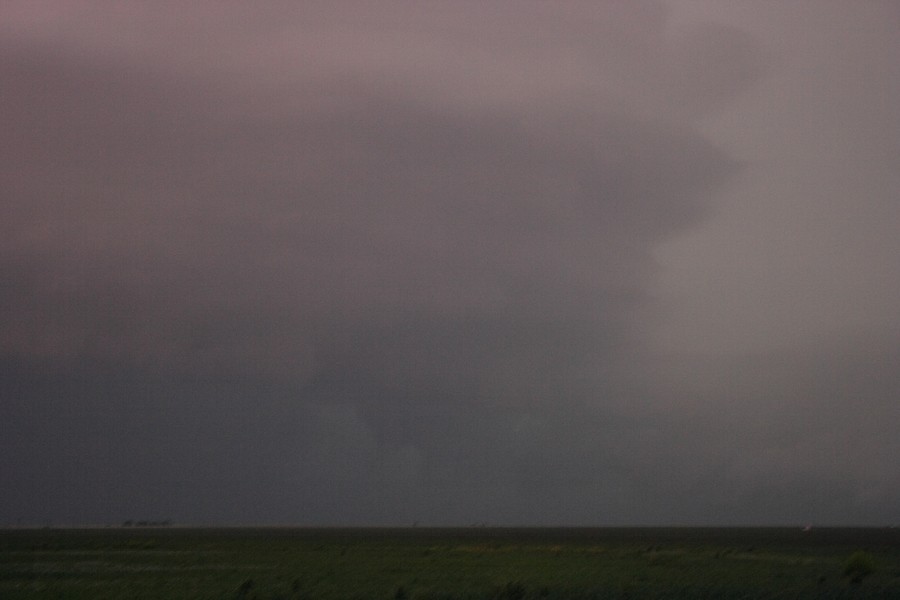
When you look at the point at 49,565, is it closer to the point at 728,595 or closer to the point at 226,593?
the point at 226,593

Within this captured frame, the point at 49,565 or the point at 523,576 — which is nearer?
the point at 523,576

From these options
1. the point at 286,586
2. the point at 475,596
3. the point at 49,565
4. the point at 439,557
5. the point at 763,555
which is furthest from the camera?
the point at 763,555

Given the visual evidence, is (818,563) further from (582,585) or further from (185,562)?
(185,562)

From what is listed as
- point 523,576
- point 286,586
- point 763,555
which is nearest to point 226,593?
point 286,586

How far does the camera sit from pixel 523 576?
62125 mm

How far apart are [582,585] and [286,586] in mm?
17568

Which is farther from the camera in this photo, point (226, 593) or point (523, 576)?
point (523, 576)

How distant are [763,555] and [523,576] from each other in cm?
3797

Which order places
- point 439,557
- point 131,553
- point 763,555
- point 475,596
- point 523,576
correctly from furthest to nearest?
Result: point 131,553 → point 763,555 → point 439,557 → point 523,576 → point 475,596

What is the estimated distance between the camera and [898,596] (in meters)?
49.7

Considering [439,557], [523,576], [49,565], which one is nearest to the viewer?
[523,576]

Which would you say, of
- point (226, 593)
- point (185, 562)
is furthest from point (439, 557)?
point (226, 593)

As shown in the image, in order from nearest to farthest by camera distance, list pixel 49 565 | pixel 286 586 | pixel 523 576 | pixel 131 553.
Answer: pixel 286 586, pixel 523 576, pixel 49 565, pixel 131 553

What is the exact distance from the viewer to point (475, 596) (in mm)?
48906
